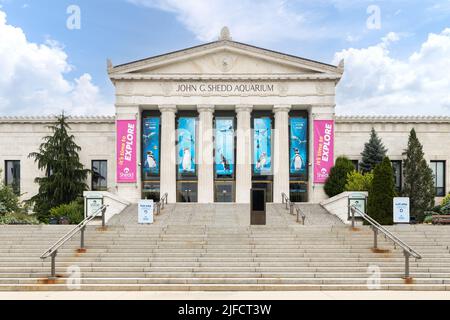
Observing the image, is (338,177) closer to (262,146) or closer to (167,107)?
(262,146)

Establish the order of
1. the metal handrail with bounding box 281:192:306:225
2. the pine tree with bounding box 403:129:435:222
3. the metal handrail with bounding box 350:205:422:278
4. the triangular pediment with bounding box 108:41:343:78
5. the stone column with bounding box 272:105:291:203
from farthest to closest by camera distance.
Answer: the stone column with bounding box 272:105:291:203
the triangular pediment with bounding box 108:41:343:78
the pine tree with bounding box 403:129:435:222
the metal handrail with bounding box 281:192:306:225
the metal handrail with bounding box 350:205:422:278

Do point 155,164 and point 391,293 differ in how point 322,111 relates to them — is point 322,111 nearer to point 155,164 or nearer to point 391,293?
point 155,164

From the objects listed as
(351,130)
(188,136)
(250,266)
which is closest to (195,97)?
(188,136)

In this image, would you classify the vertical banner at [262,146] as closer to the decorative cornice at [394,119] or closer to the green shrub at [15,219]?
the decorative cornice at [394,119]

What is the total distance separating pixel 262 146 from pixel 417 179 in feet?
40.7

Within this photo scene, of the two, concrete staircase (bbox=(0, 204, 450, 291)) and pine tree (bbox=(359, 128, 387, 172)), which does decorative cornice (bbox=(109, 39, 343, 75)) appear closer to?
pine tree (bbox=(359, 128, 387, 172))

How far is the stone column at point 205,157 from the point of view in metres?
38.6

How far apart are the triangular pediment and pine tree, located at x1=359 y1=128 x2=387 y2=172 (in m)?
6.43

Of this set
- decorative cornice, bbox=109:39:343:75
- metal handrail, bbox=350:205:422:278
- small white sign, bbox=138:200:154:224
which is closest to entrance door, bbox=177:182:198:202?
decorative cornice, bbox=109:39:343:75

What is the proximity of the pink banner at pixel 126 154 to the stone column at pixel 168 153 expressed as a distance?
2305mm

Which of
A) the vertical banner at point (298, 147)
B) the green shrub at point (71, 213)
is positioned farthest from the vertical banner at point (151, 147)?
the vertical banner at point (298, 147)

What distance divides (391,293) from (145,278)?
25.2ft

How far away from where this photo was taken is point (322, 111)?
3884 cm

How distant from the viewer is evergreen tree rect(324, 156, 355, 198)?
3656 cm
